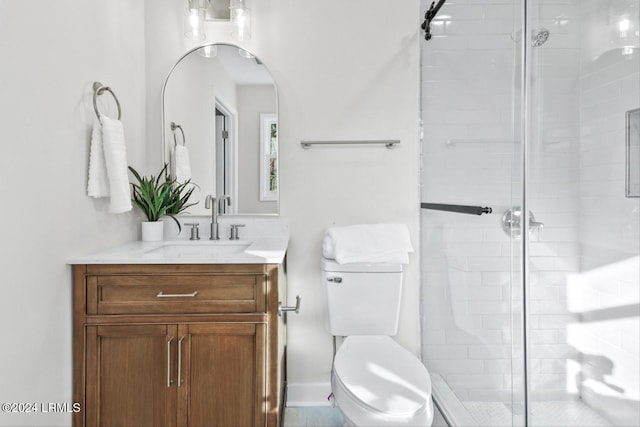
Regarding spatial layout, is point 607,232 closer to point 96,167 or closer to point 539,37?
point 539,37

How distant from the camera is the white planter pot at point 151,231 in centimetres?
193

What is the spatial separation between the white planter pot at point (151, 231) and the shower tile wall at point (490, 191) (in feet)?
4.35

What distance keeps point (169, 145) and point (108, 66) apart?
49cm

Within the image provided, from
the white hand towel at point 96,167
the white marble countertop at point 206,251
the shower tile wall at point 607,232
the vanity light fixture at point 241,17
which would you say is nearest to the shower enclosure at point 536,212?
the shower tile wall at point 607,232

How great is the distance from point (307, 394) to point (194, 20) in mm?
1991

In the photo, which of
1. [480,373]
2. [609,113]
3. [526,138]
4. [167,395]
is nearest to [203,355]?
[167,395]

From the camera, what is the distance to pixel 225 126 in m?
2.07

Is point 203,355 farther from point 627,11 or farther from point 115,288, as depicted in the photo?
point 627,11

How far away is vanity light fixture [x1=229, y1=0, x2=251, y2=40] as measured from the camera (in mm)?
1997

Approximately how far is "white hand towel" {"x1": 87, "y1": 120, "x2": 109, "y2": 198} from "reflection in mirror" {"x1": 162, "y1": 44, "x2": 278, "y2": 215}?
52 cm

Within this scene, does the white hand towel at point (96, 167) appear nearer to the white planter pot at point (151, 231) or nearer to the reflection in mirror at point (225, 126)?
the white planter pot at point (151, 231)

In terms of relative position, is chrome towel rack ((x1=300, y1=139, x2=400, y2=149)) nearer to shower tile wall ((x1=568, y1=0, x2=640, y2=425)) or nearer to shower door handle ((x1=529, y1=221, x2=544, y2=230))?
shower door handle ((x1=529, y1=221, x2=544, y2=230))

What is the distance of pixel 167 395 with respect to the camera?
1416 millimetres

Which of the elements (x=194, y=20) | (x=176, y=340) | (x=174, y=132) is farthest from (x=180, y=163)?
(x=176, y=340)
